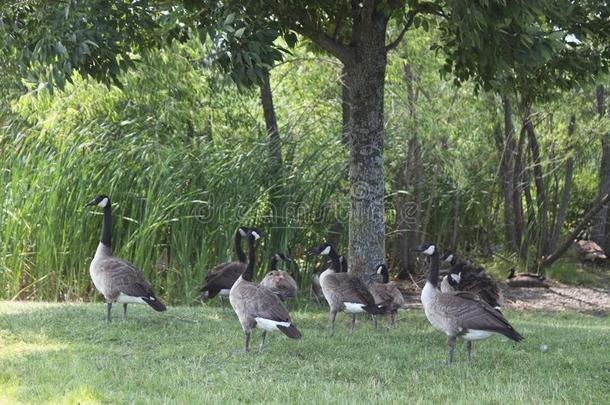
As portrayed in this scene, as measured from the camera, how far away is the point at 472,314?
8.41 m

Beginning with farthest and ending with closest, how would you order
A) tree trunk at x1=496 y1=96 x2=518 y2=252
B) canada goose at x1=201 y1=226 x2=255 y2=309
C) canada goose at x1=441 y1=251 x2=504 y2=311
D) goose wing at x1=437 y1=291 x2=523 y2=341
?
1. tree trunk at x1=496 y1=96 x2=518 y2=252
2. canada goose at x1=201 y1=226 x2=255 y2=309
3. canada goose at x1=441 y1=251 x2=504 y2=311
4. goose wing at x1=437 y1=291 x2=523 y2=341

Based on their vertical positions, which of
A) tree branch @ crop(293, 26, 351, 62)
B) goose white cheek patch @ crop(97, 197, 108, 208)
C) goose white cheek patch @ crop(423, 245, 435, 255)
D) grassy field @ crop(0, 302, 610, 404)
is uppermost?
tree branch @ crop(293, 26, 351, 62)

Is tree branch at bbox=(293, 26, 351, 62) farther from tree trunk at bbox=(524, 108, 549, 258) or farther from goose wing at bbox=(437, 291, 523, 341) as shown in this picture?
tree trunk at bbox=(524, 108, 549, 258)

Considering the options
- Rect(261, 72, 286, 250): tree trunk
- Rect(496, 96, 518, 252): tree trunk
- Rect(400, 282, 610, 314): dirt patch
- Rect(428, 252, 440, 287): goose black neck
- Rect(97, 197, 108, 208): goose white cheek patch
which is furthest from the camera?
Rect(496, 96, 518, 252): tree trunk

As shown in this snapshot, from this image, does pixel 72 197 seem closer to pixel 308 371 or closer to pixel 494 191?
pixel 308 371

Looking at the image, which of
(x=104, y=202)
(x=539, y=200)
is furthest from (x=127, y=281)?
(x=539, y=200)

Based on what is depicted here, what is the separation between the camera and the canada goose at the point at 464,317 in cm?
825

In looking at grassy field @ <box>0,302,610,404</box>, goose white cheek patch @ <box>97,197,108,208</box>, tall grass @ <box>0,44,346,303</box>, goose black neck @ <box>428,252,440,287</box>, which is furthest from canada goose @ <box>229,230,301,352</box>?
tall grass @ <box>0,44,346,303</box>

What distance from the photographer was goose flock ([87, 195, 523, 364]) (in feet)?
28.0

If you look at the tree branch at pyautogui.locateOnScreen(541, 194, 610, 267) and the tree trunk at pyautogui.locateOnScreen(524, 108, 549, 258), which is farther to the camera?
the tree trunk at pyautogui.locateOnScreen(524, 108, 549, 258)

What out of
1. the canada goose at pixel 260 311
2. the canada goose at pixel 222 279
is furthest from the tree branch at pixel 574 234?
the canada goose at pixel 260 311

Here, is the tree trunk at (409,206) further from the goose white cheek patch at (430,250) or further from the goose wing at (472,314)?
the goose wing at (472,314)

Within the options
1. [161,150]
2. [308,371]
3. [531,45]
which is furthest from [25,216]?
[531,45]

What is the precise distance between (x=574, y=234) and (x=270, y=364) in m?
11.7
